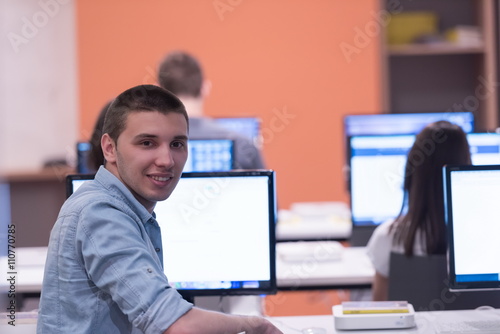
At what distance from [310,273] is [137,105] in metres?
1.54

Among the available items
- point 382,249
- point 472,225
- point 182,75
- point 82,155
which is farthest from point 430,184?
point 82,155

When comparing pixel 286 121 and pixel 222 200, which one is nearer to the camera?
pixel 222 200

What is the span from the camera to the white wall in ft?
19.6

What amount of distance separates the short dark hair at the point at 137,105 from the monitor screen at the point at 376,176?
1.73 m

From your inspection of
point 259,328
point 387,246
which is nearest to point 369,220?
point 387,246

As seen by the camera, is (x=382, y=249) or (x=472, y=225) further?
(x=382, y=249)

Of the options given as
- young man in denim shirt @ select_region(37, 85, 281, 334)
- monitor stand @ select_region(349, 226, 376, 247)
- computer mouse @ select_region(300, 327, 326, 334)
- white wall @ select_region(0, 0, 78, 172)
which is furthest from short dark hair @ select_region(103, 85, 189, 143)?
white wall @ select_region(0, 0, 78, 172)

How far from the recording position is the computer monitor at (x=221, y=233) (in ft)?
7.76

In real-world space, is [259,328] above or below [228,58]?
below

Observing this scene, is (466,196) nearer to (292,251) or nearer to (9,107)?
(292,251)

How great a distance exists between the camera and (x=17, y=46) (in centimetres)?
605

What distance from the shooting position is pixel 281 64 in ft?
20.5

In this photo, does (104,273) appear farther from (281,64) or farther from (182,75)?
(281,64)

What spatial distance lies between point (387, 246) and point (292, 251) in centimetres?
62
